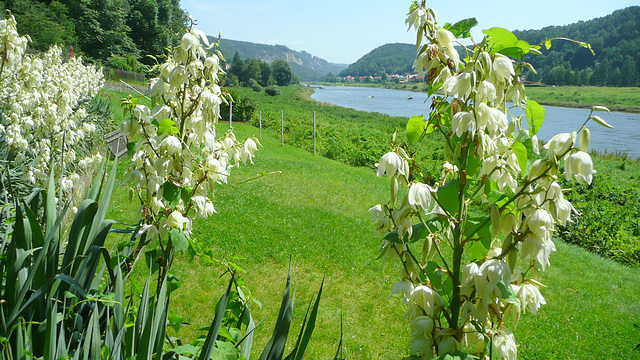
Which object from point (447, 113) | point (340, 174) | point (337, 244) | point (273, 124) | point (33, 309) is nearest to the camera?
point (447, 113)

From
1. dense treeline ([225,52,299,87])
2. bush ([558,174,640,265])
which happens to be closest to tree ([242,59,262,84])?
dense treeline ([225,52,299,87])

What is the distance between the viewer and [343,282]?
15.1ft

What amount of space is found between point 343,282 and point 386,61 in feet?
505

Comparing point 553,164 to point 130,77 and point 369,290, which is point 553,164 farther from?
point 130,77

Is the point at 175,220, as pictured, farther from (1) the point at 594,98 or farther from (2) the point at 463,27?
(1) the point at 594,98

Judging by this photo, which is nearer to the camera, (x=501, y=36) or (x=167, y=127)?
(x=501, y=36)

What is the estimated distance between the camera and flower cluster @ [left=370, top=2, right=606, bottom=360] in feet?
3.09

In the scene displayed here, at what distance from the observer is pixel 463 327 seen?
1.11 metres

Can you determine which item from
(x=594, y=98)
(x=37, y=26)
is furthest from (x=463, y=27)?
(x=594, y=98)

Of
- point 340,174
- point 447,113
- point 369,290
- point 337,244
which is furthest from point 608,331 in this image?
point 340,174

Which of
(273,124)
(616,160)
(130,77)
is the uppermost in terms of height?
(130,77)

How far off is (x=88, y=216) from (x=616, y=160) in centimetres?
2364

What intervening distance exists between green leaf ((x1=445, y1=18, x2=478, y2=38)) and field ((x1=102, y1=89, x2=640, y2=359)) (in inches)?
47.1

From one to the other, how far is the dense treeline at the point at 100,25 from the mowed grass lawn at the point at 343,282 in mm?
20113
